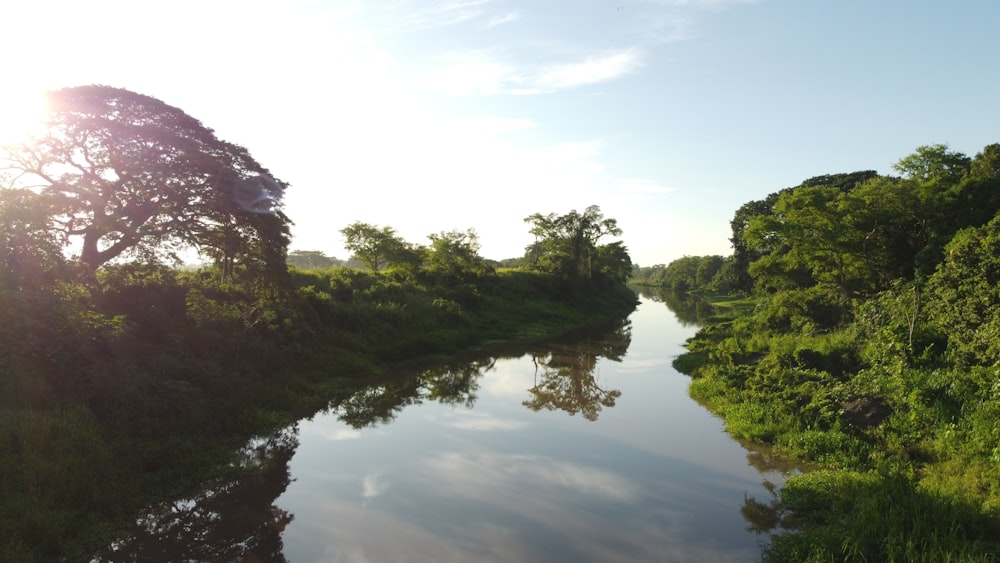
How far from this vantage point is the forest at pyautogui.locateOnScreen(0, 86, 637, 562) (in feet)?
31.4

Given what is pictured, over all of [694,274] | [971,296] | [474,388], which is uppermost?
[694,274]

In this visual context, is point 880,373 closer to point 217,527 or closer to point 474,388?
point 474,388

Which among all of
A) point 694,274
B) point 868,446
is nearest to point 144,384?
point 868,446

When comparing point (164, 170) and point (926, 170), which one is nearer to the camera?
point (164, 170)

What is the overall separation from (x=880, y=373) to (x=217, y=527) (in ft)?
60.8

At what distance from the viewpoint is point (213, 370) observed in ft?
50.4

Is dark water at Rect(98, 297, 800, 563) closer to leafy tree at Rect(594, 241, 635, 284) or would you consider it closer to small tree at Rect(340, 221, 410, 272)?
small tree at Rect(340, 221, 410, 272)

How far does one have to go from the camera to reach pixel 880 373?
15.4 m

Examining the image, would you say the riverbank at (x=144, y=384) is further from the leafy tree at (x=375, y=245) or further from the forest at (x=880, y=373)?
the leafy tree at (x=375, y=245)

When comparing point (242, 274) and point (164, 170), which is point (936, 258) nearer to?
point (242, 274)

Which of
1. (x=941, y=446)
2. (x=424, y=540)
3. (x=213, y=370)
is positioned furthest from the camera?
(x=213, y=370)

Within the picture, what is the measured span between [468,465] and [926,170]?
3719cm

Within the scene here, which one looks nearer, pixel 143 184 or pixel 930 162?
pixel 143 184

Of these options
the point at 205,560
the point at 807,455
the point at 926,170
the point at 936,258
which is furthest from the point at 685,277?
→ the point at 205,560
